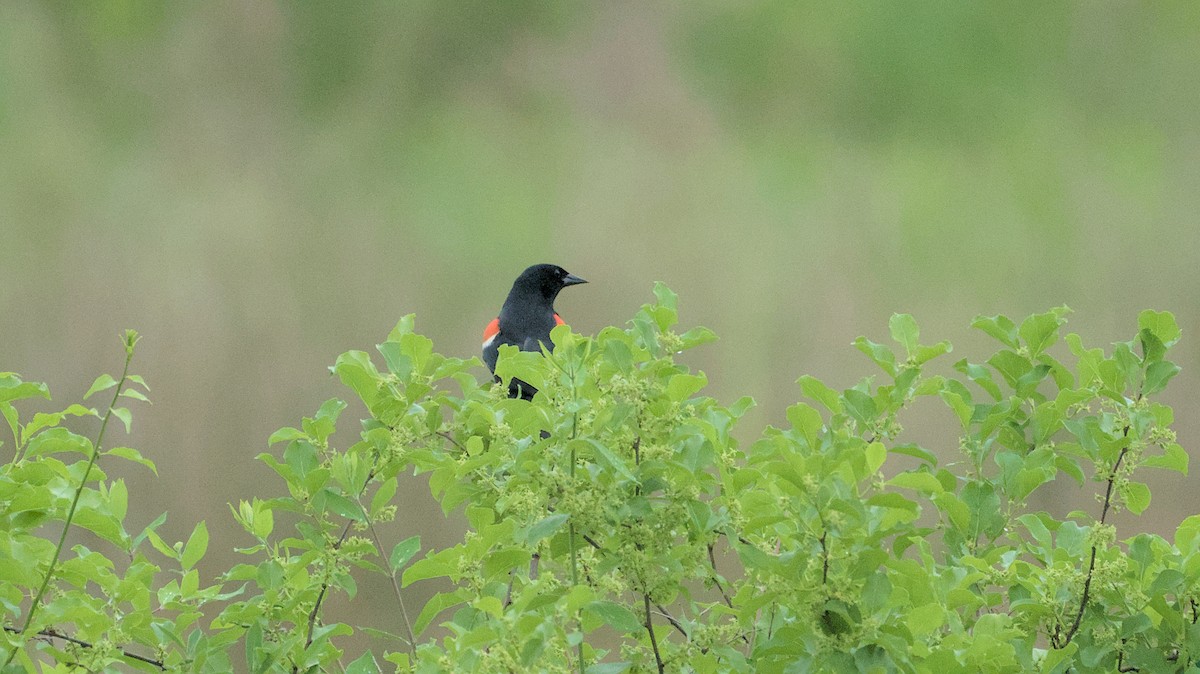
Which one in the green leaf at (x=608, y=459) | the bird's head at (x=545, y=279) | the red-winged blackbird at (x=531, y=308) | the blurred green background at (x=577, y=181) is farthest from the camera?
the blurred green background at (x=577, y=181)

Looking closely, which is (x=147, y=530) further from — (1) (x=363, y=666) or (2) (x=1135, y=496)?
(2) (x=1135, y=496)

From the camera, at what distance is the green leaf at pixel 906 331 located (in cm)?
108

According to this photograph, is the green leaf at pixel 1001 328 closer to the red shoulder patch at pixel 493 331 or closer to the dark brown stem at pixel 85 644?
the dark brown stem at pixel 85 644

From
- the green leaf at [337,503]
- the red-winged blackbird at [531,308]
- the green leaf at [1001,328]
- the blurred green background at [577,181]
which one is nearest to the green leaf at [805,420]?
the green leaf at [1001,328]

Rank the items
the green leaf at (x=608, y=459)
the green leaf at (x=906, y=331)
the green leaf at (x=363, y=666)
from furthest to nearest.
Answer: the green leaf at (x=906, y=331) < the green leaf at (x=363, y=666) < the green leaf at (x=608, y=459)

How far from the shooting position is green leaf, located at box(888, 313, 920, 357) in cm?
108

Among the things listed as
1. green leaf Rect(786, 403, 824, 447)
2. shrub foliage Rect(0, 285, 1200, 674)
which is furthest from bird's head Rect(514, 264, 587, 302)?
green leaf Rect(786, 403, 824, 447)

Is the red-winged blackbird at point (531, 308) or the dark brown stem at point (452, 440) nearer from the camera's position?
the dark brown stem at point (452, 440)

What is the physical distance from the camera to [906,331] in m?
1.10

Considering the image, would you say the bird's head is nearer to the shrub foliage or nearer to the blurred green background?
the blurred green background

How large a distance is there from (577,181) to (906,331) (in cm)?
261

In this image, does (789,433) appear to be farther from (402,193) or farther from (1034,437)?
(402,193)

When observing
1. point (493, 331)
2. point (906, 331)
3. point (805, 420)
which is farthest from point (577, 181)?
point (805, 420)

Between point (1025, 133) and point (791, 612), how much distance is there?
3097mm
